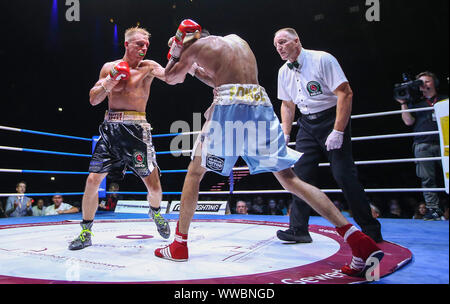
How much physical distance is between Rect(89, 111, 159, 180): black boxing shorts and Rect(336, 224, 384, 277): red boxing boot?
4.27 feet

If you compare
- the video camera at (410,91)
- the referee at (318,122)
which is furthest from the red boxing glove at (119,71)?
the video camera at (410,91)

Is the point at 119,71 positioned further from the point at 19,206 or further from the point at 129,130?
the point at 19,206

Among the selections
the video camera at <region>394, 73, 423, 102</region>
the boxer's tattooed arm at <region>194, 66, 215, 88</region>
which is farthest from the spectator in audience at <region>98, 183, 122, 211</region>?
the video camera at <region>394, 73, 423, 102</region>

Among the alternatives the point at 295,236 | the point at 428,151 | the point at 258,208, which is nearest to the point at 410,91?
the point at 295,236

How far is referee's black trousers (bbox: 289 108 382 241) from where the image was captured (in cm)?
167

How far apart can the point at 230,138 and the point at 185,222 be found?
0.43 metres

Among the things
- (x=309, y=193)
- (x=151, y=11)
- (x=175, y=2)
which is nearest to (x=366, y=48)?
(x=175, y=2)

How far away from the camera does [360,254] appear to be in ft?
3.57

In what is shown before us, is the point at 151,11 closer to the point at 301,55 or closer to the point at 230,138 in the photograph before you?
the point at 301,55

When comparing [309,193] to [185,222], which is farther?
[185,222]

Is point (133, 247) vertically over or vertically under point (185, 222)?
under

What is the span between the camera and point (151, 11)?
6645 mm

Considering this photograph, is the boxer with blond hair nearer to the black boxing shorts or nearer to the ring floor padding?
the black boxing shorts
